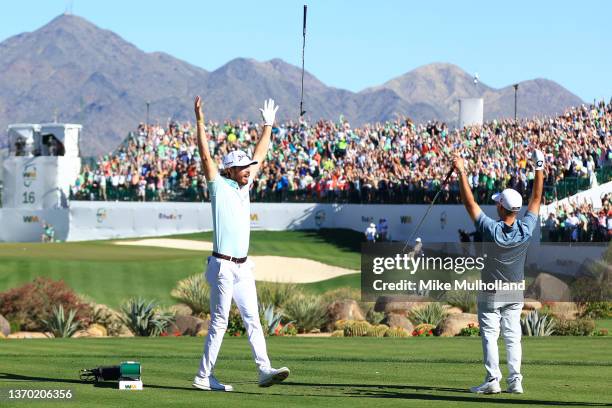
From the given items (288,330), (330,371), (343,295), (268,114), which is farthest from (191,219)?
(268,114)

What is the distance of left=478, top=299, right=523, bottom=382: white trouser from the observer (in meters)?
13.0

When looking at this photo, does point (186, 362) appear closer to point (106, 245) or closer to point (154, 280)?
point (154, 280)

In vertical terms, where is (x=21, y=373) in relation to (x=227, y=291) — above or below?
below

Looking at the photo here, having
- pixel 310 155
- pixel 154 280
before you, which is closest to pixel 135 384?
pixel 154 280

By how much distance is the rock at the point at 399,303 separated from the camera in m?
27.5

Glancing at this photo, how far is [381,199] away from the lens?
177ft

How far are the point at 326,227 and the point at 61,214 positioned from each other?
45.6 feet

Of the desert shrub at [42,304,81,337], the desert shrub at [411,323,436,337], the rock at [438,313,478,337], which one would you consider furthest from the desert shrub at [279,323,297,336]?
the desert shrub at [42,304,81,337]

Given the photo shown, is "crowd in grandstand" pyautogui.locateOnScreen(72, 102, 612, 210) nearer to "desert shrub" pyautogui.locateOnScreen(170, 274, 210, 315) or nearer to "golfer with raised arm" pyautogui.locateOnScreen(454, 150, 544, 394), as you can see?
"desert shrub" pyautogui.locateOnScreen(170, 274, 210, 315)

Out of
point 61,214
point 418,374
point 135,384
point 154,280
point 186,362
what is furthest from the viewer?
point 61,214

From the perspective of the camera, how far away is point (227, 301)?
12.9m

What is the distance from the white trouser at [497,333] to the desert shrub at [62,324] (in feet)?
43.9

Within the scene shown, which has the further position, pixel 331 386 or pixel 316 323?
pixel 316 323

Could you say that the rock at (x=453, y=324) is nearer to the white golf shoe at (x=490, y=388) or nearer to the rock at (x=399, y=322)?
the rock at (x=399, y=322)
